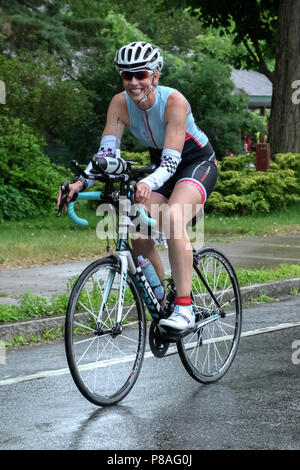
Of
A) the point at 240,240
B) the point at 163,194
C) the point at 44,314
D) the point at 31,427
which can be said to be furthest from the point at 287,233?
the point at 31,427

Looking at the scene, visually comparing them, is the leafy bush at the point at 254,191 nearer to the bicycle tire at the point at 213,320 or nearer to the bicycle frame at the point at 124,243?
the bicycle tire at the point at 213,320

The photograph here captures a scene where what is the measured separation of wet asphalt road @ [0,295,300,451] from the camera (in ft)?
15.9

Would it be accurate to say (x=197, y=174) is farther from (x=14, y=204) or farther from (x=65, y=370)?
(x=14, y=204)

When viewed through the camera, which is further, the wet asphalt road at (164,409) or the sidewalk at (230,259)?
→ the sidewalk at (230,259)

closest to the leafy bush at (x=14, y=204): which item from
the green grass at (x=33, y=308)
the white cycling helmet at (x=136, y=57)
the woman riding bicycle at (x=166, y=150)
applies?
the green grass at (x=33, y=308)

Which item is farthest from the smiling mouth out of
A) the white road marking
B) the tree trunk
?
the tree trunk

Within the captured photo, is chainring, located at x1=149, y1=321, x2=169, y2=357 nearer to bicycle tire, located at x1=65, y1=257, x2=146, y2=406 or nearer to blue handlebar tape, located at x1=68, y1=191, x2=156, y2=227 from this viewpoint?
bicycle tire, located at x1=65, y1=257, x2=146, y2=406

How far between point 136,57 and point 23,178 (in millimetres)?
14384

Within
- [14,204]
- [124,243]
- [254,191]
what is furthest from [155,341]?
[254,191]

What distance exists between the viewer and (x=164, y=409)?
18.0 ft

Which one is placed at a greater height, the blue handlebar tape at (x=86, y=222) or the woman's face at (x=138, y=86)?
the woman's face at (x=138, y=86)

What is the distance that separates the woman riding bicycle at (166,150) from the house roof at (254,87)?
47094 millimetres

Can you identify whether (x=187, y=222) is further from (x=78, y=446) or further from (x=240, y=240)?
(x=240, y=240)

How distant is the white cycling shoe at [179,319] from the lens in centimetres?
575
